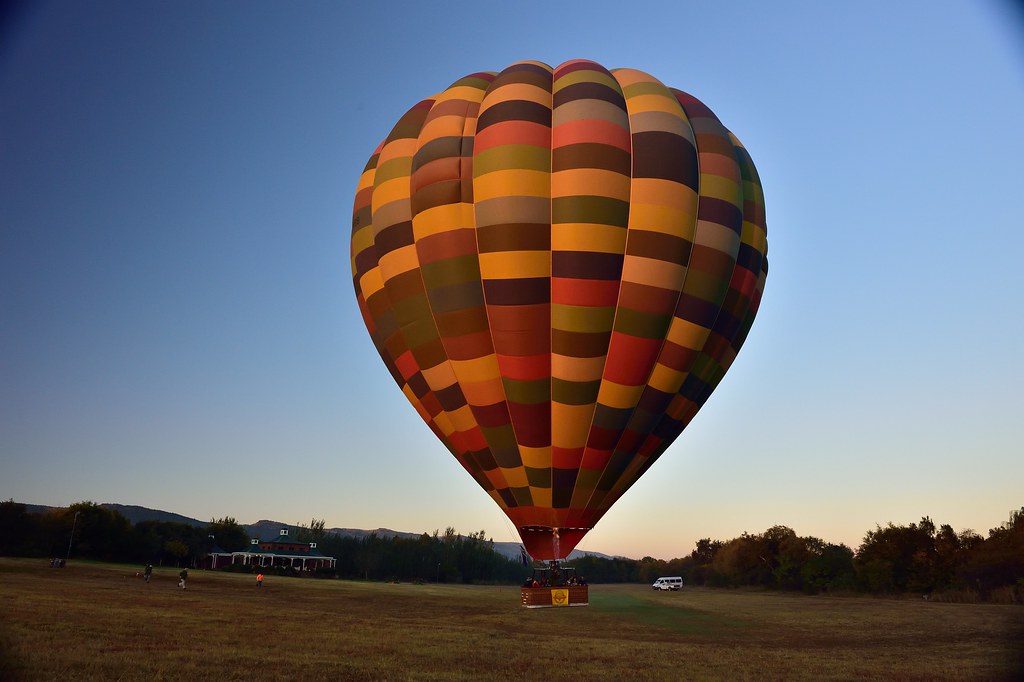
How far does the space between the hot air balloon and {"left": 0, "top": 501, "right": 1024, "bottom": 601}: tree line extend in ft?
118

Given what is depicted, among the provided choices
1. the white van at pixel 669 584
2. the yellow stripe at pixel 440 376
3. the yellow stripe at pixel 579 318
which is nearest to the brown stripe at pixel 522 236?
the yellow stripe at pixel 579 318

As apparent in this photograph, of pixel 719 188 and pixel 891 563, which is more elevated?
pixel 719 188

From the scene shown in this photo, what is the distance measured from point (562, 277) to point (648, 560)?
95.9 m

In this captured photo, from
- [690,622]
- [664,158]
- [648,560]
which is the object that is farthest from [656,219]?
[648,560]

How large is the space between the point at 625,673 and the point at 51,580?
28607 mm

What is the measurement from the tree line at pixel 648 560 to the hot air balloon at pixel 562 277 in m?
36.0

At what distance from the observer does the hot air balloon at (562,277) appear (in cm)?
1394

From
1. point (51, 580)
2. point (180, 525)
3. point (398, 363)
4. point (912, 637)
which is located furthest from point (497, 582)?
point (398, 363)

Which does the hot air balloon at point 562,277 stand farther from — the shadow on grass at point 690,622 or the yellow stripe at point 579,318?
the shadow on grass at point 690,622

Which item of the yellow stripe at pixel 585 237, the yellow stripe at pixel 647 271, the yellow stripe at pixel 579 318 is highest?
the yellow stripe at pixel 585 237

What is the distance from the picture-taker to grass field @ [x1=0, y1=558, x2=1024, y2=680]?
1165 cm

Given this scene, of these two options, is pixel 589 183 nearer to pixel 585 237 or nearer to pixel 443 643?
pixel 585 237

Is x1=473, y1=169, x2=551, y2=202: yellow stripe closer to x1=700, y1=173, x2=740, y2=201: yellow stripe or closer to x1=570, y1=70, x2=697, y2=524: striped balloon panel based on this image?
x1=570, y1=70, x2=697, y2=524: striped balloon panel

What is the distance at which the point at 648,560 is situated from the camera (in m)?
102
